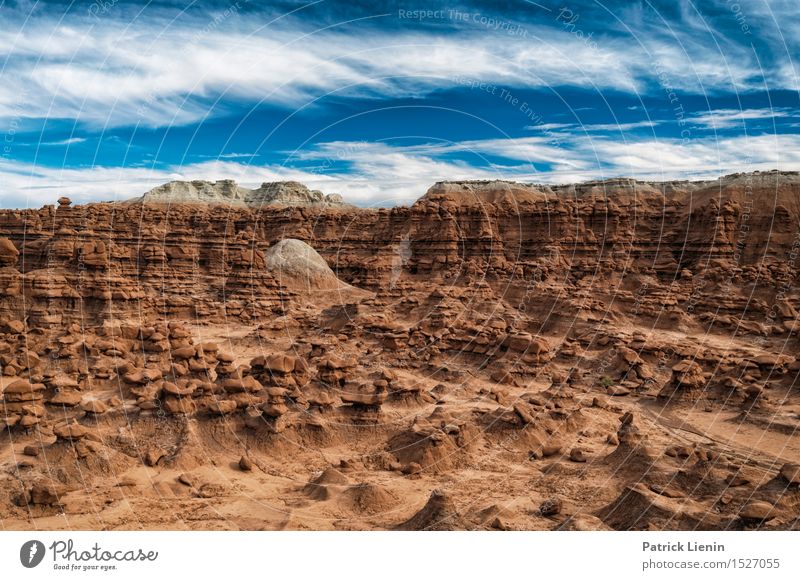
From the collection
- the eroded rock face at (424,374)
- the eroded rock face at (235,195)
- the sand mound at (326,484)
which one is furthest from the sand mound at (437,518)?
the eroded rock face at (235,195)

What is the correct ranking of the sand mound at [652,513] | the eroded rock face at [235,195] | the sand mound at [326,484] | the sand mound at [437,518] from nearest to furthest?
the sand mound at [652,513] → the sand mound at [437,518] → the sand mound at [326,484] → the eroded rock face at [235,195]

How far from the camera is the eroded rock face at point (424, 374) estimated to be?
14.6 m

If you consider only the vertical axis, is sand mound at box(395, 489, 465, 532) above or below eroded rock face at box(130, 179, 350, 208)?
below

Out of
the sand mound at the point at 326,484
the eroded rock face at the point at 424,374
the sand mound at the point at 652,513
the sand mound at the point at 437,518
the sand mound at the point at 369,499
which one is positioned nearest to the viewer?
the sand mound at the point at 652,513

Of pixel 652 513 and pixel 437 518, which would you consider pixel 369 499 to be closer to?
pixel 437 518

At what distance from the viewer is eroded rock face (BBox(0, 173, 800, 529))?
47.9 feet

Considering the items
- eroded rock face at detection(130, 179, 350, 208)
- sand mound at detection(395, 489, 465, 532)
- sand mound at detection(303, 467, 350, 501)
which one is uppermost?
eroded rock face at detection(130, 179, 350, 208)

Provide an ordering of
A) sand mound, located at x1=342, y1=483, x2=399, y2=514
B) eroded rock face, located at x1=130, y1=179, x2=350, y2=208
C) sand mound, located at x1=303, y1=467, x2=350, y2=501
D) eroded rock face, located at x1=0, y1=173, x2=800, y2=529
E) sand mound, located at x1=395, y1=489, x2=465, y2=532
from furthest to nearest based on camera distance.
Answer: eroded rock face, located at x1=130, y1=179, x2=350, y2=208, sand mound, located at x1=303, y1=467, x2=350, y2=501, eroded rock face, located at x1=0, y1=173, x2=800, y2=529, sand mound, located at x1=342, y1=483, x2=399, y2=514, sand mound, located at x1=395, y1=489, x2=465, y2=532

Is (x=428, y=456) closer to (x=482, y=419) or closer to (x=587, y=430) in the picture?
(x=482, y=419)

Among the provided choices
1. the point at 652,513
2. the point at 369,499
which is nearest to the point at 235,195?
the point at 369,499

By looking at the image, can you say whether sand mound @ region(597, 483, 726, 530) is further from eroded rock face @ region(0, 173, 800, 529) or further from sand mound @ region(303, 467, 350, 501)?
sand mound @ region(303, 467, 350, 501)

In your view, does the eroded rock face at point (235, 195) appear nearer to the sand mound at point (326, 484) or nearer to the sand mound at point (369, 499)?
the sand mound at point (326, 484)

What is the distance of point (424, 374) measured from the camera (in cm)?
3025

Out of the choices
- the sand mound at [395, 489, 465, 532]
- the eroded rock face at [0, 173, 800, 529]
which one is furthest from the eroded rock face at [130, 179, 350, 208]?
the sand mound at [395, 489, 465, 532]
